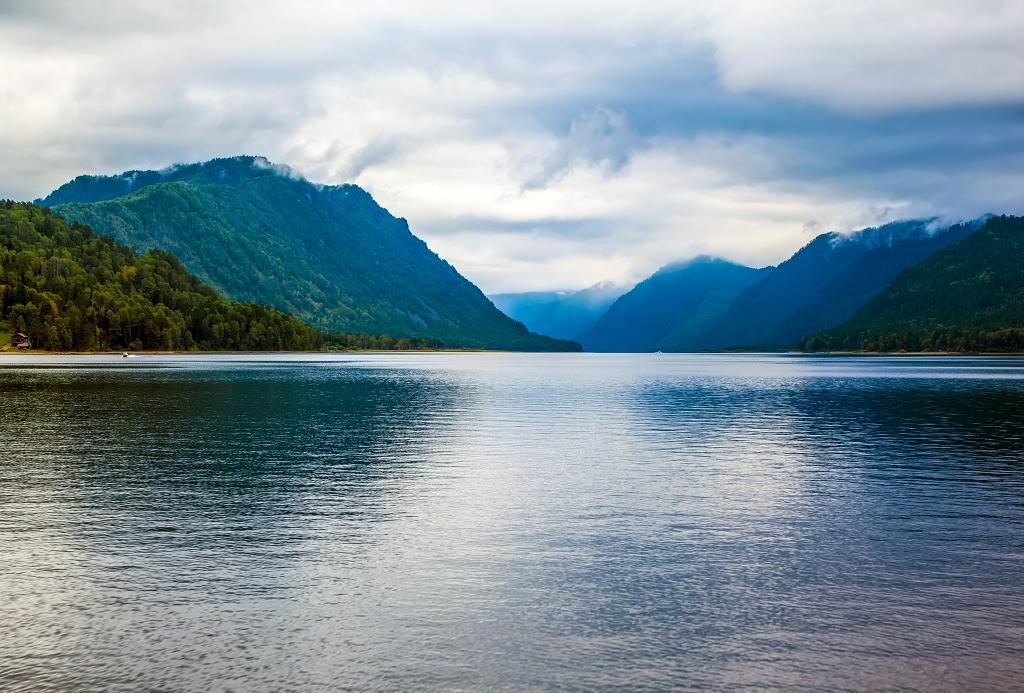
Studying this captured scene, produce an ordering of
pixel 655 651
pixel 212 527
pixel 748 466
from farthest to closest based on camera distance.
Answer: pixel 748 466
pixel 212 527
pixel 655 651

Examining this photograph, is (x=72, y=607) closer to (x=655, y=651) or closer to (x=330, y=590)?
(x=330, y=590)

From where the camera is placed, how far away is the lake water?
72.7 ft

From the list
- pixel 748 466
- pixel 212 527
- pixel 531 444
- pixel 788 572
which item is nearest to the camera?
pixel 788 572

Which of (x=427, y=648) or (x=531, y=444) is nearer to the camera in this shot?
(x=427, y=648)

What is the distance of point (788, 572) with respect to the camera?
30.8 m

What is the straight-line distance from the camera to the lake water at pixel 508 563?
872 inches

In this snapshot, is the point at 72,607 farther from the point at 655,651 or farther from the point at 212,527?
the point at 655,651

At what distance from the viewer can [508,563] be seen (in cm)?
3216

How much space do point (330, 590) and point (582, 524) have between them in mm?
14040

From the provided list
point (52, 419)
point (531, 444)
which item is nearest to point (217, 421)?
point (52, 419)

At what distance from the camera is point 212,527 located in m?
37.8

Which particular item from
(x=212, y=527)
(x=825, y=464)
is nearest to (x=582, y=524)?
(x=212, y=527)

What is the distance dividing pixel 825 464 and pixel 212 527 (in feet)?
131

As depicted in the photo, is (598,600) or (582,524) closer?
(598,600)
